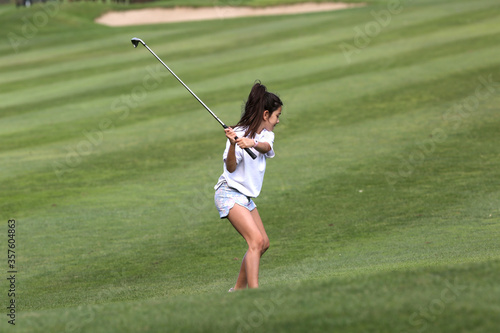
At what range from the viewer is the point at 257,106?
6641 millimetres

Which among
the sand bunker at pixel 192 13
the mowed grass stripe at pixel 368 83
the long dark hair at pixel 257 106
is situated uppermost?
the long dark hair at pixel 257 106

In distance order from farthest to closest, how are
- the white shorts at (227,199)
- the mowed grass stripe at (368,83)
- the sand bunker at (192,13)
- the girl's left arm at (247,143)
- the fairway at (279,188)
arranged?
the sand bunker at (192,13), the mowed grass stripe at (368,83), the white shorts at (227,199), the girl's left arm at (247,143), the fairway at (279,188)

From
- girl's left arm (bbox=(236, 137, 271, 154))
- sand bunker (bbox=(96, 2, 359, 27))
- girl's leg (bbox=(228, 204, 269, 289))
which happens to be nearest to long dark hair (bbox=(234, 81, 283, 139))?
A: girl's left arm (bbox=(236, 137, 271, 154))

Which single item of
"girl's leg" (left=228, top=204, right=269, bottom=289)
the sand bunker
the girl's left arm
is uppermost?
the girl's left arm

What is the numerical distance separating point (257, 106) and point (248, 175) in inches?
24.3

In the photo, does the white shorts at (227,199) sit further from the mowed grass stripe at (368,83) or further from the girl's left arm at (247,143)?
the mowed grass stripe at (368,83)

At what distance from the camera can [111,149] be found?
14906 millimetres

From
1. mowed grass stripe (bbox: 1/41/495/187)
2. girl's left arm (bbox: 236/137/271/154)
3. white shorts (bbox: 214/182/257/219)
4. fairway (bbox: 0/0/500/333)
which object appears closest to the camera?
fairway (bbox: 0/0/500/333)

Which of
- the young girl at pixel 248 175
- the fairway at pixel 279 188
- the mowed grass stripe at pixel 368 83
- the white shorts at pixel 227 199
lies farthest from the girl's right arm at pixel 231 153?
the mowed grass stripe at pixel 368 83

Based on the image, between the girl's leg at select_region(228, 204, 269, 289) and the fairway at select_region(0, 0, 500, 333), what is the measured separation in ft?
1.34

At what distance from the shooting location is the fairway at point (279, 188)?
4.85m

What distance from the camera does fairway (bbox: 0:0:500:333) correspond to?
4.85 meters

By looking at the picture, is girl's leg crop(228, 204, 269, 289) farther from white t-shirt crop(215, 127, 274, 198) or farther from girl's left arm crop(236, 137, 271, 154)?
girl's left arm crop(236, 137, 271, 154)

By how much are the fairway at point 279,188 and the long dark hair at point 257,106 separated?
56.6 inches
